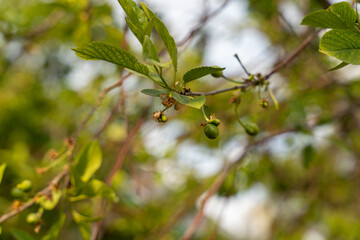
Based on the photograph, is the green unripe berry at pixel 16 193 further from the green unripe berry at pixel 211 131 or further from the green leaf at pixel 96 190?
the green unripe berry at pixel 211 131

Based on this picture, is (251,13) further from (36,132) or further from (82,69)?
(36,132)

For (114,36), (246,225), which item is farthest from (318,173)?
(246,225)

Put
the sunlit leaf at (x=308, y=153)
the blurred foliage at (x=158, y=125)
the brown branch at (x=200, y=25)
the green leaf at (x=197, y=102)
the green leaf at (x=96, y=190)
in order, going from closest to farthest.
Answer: the green leaf at (x=197, y=102) → the green leaf at (x=96, y=190) → the brown branch at (x=200, y=25) → the sunlit leaf at (x=308, y=153) → the blurred foliage at (x=158, y=125)

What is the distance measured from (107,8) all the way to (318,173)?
238 cm

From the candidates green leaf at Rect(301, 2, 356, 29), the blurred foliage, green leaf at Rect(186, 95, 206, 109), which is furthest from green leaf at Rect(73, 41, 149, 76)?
the blurred foliage

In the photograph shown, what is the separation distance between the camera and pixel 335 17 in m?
0.74

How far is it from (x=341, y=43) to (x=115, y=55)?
50 cm

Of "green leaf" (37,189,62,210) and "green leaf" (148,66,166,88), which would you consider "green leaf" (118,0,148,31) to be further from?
"green leaf" (37,189,62,210)

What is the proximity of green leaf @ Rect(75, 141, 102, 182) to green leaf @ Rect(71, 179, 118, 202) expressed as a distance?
1.3 inches

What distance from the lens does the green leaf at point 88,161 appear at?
3.83 feet

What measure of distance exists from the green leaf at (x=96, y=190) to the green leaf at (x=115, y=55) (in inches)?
20.3

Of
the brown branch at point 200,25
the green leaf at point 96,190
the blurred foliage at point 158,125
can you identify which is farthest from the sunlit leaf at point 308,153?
the green leaf at point 96,190

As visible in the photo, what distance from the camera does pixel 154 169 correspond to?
298 cm

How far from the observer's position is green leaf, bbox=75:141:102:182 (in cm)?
117
